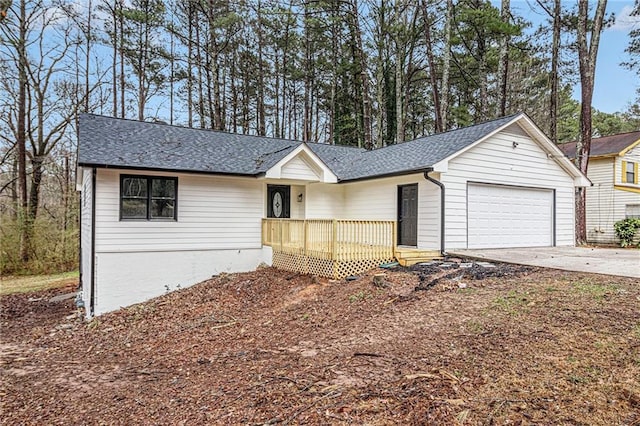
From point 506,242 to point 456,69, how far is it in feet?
50.9

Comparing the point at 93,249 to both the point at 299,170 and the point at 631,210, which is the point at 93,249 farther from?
the point at 631,210

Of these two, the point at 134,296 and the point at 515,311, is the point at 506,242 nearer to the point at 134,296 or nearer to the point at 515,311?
the point at 515,311

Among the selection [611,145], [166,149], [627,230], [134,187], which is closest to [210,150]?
[166,149]

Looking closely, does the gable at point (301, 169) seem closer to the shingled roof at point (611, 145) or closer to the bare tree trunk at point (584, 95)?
the bare tree trunk at point (584, 95)

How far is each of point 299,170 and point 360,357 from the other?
25.3 feet

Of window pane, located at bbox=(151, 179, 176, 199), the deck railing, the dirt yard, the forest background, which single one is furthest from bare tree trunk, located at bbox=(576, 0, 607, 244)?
window pane, located at bbox=(151, 179, 176, 199)

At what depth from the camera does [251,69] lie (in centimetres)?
2405

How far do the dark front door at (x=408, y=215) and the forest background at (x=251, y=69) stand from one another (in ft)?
29.5

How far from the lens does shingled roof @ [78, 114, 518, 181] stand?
10336 millimetres

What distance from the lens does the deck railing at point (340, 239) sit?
30.9 feet

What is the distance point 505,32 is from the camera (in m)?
16.4

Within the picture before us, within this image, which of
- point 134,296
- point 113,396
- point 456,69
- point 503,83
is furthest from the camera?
point 456,69

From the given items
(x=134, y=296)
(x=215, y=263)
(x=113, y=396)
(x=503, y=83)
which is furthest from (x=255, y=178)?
(x=503, y=83)

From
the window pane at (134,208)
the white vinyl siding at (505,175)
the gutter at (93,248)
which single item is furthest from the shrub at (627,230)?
the gutter at (93,248)
